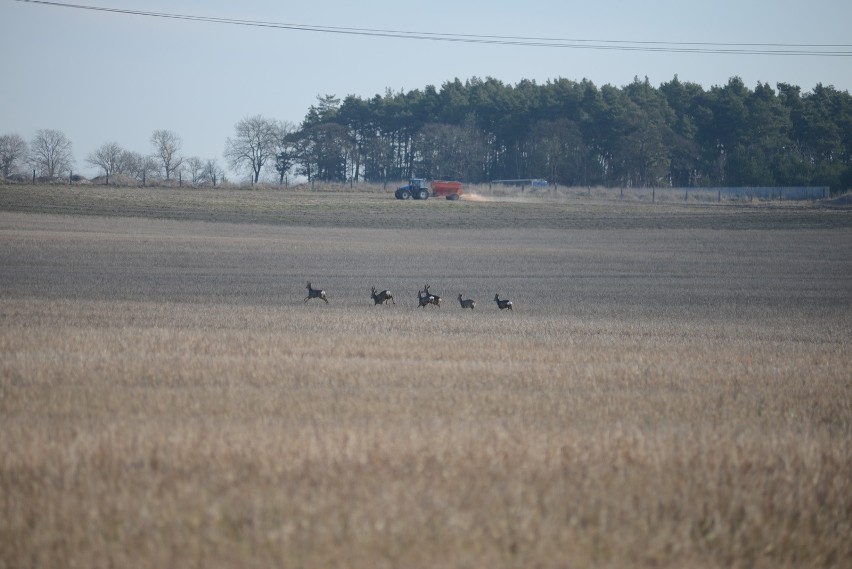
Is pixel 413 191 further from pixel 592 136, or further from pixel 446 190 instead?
pixel 592 136

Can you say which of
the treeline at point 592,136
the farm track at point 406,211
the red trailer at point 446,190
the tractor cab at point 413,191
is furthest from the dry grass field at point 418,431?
the treeline at point 592,136

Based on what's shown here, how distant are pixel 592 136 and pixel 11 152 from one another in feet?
225

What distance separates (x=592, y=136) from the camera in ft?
315

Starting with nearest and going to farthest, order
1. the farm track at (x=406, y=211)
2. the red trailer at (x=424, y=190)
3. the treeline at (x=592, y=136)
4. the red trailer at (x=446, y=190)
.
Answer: the farm track at (x=406, y=211) < the red trailer at (x=424, y=190) < the red trailer at (x=446, y=190) < the treeline at (x=592, y=136)

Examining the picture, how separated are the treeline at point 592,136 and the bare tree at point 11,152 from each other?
32024mm

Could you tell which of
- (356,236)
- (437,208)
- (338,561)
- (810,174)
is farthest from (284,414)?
(810,174)

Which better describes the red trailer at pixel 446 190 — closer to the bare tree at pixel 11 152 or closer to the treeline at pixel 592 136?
the treeline at pixel 592 136

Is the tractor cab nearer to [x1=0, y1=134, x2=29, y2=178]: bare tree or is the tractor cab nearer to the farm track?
the farm track

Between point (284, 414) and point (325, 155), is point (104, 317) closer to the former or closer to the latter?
point (284, 414)

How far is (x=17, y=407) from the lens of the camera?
902 cm

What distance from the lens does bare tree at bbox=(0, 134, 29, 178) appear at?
100688 millimetres

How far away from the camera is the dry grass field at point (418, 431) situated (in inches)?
223

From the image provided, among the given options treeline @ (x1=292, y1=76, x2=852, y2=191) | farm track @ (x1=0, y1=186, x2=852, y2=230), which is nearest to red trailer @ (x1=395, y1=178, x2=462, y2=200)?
farm track @ (x1=0, y1=186, x2=852, y2=230)

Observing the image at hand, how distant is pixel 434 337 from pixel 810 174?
7573 cm
